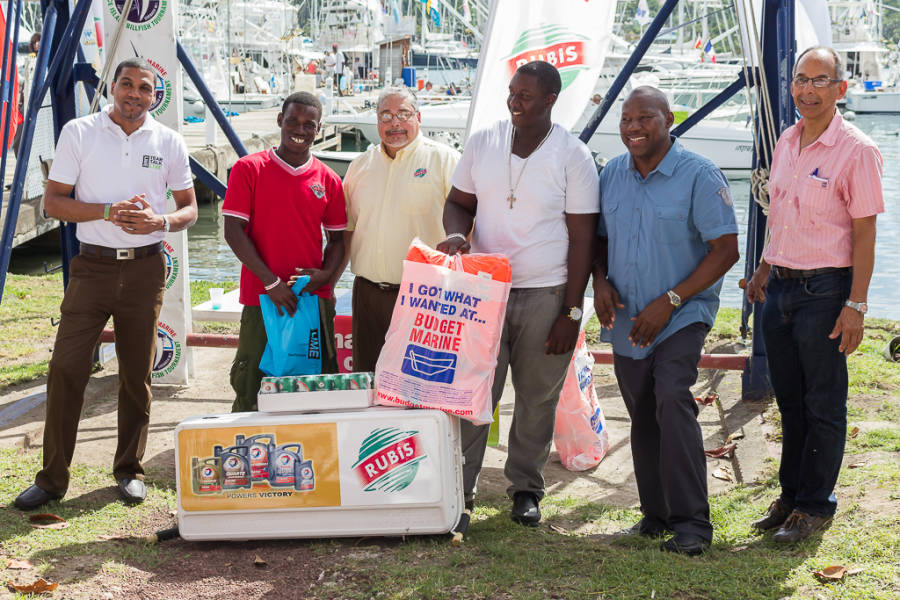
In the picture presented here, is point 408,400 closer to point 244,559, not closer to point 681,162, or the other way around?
point 244,559

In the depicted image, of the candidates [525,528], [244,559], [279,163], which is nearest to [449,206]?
[279,163]

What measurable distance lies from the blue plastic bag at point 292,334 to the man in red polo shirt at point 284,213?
0.05 meters

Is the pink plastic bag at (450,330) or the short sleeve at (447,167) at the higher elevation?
the short sleeve at (447,167)

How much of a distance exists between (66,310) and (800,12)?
5.21 m

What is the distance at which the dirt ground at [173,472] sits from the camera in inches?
151

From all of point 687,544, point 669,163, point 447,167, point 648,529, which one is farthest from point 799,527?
point 447,167

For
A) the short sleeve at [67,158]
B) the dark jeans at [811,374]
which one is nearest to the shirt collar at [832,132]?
the dark jeans at [811,374]

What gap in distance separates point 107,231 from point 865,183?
3.34 meters

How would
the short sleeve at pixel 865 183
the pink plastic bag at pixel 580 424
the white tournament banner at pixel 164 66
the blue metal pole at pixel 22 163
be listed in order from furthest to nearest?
1. the white tournament banner at pixel 164 66
2. the pink plastic bag at pixel 580 424
3. the blue metal pole at pixel 22 163
4. the short sleeve at pixel 865 183

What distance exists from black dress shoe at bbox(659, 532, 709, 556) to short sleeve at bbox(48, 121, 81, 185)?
3.14 metres

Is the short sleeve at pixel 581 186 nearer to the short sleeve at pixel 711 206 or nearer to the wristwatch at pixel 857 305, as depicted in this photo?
the short sleeve at pixel 711 206

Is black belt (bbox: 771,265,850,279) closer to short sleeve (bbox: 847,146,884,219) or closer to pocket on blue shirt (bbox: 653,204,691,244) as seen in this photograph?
short sleeve (bbox: 847,146,884,219)

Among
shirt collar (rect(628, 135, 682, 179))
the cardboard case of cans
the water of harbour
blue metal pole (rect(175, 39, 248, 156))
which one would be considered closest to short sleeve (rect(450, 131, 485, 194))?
shirt collar (rect(628, 135, 682, 179))

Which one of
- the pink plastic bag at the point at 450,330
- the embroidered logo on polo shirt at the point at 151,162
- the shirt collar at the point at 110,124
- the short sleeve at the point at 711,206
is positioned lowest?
the pink plastic bag at the point at 450,330
